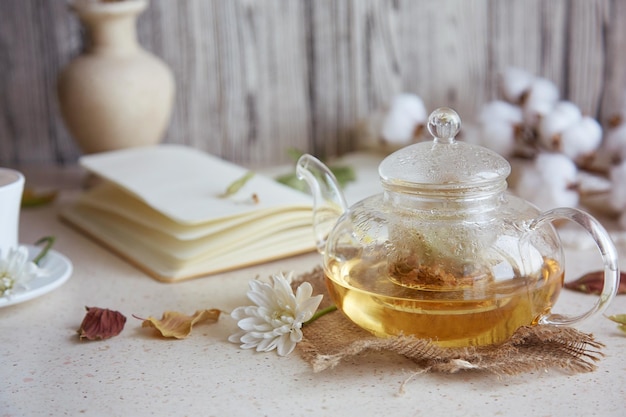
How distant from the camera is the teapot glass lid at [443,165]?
669 millimetres

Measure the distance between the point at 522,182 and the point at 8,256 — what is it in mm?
685

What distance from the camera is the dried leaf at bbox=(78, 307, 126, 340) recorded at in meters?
0.76

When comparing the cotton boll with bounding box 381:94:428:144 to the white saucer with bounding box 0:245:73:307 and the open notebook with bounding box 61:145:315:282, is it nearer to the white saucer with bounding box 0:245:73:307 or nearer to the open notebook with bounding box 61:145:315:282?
the open notebook with bounding box 61:145:315:282

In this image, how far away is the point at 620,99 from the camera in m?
1.36

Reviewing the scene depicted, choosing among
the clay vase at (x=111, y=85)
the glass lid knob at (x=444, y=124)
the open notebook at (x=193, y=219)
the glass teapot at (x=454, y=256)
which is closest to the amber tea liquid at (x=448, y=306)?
the glass teapot at (x=454, y=256)

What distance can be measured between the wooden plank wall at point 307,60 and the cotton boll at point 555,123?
0.87 ft

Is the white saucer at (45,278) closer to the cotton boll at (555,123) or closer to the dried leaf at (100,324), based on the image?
the dried leaf at (100,324)

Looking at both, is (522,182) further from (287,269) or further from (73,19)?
(73,19)

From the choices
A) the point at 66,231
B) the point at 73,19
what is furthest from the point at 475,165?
the point at 73,19

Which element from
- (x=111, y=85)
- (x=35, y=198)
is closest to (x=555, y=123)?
(x=111, y=85)

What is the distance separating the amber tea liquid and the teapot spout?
0.45ft

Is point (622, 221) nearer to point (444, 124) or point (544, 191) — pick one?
point (544, 191)

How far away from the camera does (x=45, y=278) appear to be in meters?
0.86

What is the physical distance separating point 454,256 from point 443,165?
0.08 metres
